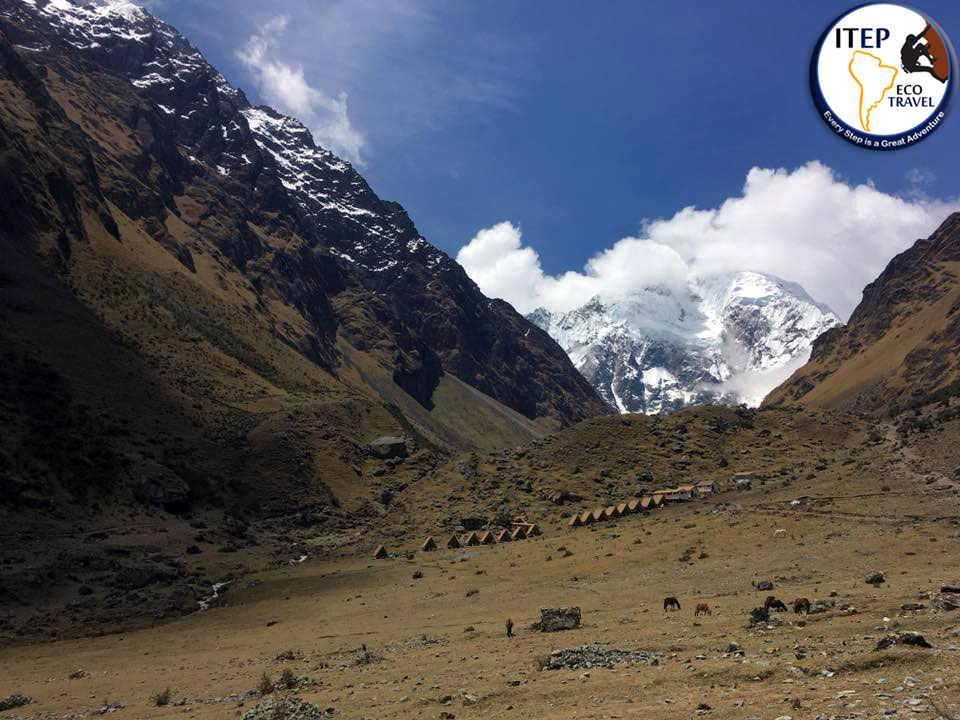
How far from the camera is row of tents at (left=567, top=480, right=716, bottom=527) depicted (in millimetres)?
66625

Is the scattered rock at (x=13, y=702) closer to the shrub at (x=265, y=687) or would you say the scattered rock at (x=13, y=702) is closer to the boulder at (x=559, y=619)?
the shrub at (x=265, y=687)

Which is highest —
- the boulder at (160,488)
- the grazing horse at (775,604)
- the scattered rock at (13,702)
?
the boulder at (160,488)

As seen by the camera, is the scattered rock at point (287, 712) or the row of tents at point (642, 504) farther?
the row of tents at point (642, 504)

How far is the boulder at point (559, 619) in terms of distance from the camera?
2867cm

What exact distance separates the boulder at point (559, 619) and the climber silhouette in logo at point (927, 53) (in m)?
31.0

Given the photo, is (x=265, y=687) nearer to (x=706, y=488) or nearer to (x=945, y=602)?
(x=945, y=602)

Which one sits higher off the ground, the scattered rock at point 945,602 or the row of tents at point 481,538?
the row of tents at point 481,538

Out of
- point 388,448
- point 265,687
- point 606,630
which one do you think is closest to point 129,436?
point 388,448

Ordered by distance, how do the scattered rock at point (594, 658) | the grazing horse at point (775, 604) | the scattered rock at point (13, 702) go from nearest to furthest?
the scattered rock at point (594, 658), the scattered rock at point (13, 702), the grazing horse at point (775, 604)

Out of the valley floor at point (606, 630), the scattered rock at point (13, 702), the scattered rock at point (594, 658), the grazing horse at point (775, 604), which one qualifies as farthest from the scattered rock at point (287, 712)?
the grazing horse at point (775, 604)

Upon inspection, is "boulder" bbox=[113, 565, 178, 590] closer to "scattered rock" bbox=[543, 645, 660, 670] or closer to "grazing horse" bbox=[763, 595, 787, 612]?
"scattered rock" bbox=[543, 645, 660, 670]

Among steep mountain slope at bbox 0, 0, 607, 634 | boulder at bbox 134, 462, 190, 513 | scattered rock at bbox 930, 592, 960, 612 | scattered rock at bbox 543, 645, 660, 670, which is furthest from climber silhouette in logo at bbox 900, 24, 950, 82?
boulder at bbox 134, 462, 190, 513

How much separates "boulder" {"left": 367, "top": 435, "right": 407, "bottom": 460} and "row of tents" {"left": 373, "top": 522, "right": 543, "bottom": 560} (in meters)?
33.3

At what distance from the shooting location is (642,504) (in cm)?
6756
